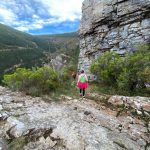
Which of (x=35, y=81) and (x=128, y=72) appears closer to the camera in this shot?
(x=128, y=72)

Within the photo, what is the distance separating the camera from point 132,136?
25.1 feet

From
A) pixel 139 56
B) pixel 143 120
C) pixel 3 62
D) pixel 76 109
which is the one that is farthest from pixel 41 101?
pixel 3 62

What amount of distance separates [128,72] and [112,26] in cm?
788

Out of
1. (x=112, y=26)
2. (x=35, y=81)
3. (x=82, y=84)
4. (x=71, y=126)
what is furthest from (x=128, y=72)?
(x=112, y=26)

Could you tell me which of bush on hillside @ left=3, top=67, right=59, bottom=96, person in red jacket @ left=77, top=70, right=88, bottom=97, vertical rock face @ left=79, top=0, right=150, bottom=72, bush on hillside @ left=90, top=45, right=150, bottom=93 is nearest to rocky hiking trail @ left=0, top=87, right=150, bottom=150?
person in red jacket @ left=77, top=70, right=88, bottom=97

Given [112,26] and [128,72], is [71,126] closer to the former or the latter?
[128,72]

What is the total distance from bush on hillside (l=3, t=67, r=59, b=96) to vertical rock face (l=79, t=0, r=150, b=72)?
6966 millimetres

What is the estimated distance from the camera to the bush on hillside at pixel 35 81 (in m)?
13.5

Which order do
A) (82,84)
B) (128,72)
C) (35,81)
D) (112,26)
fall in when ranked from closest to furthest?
1. (128,72)
2. (82,84)
3. (35,81)
4. (112,26)

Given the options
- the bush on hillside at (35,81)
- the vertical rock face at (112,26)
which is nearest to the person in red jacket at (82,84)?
the bush on hillside at (35,81)

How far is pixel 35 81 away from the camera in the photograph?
1387 cm

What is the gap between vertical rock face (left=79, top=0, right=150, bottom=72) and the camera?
16.6 metres

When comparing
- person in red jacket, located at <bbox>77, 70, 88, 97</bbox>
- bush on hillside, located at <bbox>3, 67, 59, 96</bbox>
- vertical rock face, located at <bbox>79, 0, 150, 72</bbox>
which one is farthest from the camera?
vertical rock face, located at <bbox>79, 0, 150, 72</bbox>

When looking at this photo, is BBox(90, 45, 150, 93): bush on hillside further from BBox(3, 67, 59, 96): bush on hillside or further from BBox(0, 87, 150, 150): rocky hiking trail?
BBox(3, 67, 59, 96): bush on hillside
